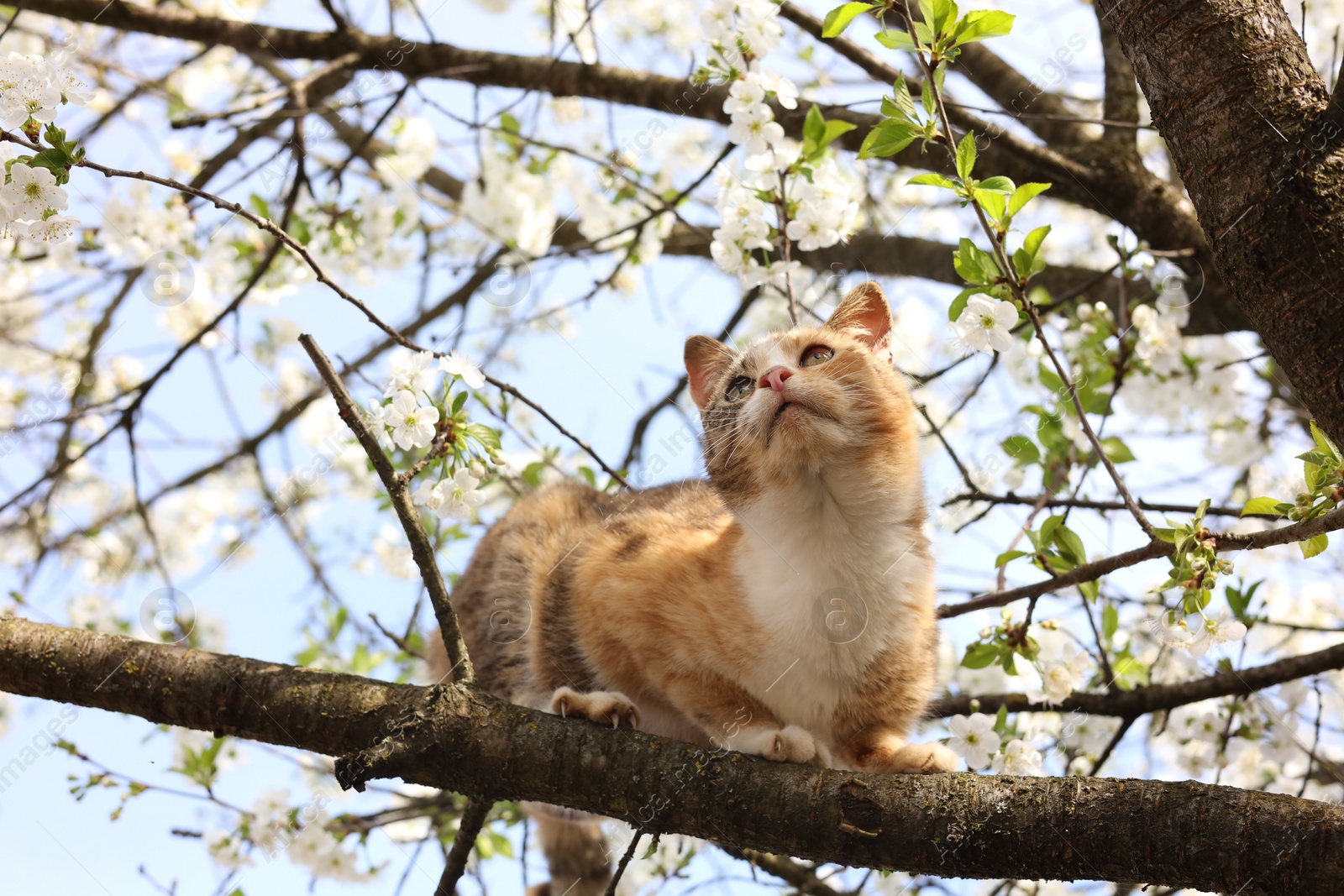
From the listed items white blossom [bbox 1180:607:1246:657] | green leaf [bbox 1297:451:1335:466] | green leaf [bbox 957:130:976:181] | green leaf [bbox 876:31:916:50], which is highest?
green leaf [bbox 876:31:916:50]

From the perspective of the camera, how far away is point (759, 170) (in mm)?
3248

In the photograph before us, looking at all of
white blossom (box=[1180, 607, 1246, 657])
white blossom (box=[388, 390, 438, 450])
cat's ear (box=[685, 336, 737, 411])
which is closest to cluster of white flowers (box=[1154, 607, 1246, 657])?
white blossom (box=[1180, 607, 1246, 657])

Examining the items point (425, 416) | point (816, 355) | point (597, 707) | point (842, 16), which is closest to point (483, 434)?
point (425, 416)

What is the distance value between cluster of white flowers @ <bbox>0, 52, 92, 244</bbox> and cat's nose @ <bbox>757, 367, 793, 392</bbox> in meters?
1.72

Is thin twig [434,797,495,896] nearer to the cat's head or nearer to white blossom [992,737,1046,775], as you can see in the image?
the cat's head

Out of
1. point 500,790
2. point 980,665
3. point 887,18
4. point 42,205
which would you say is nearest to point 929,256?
point 887,18

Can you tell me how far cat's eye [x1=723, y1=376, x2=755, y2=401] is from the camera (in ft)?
9.61

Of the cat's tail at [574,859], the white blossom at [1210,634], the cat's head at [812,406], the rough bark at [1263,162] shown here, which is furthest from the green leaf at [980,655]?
the cat's tail at [574,859]

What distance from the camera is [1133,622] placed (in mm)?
4559

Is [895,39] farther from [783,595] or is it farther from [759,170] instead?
[783,595]

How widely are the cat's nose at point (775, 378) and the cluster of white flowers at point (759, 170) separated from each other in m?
0.59

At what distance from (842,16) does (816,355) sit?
0.96 metres

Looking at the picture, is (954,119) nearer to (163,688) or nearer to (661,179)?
(661,179)

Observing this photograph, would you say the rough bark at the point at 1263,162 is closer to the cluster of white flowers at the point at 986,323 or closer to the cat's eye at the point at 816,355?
the cluster of white flowers at the point at 986,323
